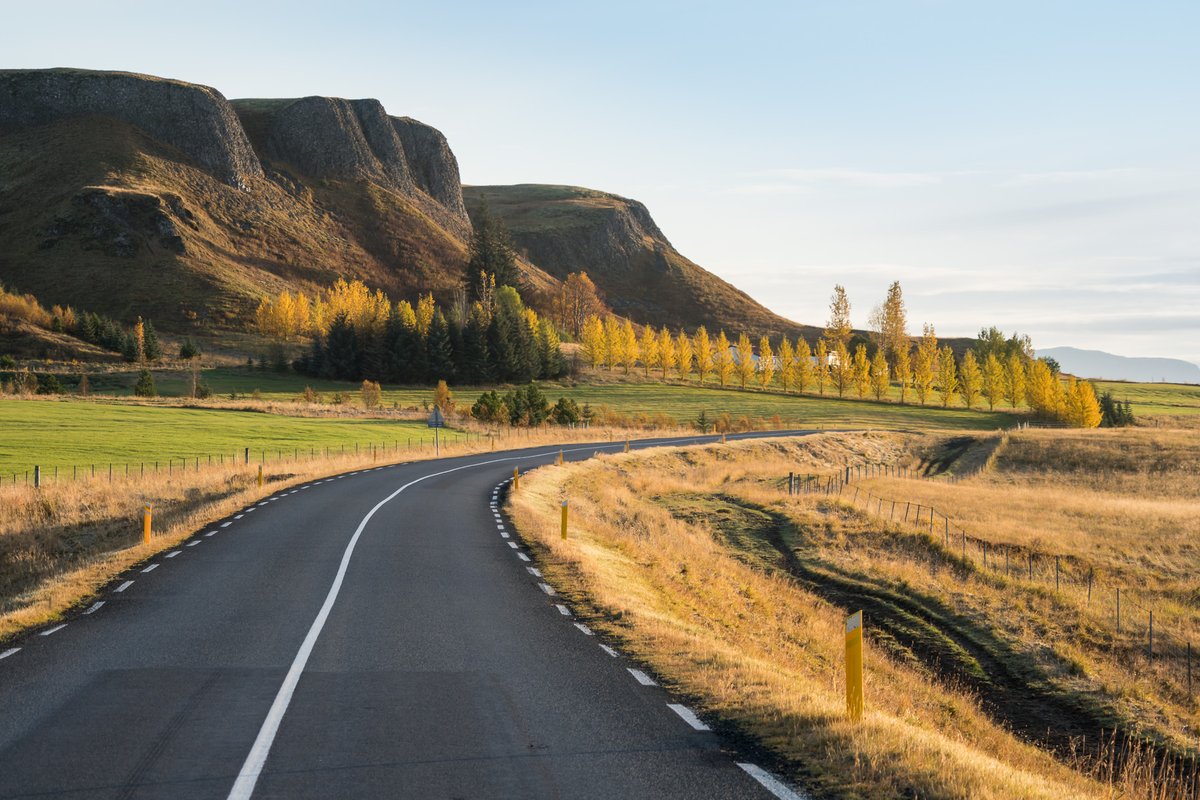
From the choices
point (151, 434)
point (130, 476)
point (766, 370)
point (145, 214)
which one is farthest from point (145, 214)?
point (130, 476)

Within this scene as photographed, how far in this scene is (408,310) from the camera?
381 ft

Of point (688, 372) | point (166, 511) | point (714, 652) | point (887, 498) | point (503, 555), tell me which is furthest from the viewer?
point (688, 372)

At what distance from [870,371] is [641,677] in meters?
111

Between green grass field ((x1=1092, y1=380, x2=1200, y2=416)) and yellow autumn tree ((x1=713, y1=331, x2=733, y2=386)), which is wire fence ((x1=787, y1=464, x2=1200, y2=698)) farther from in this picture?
green grass field ((x1=1092, y1=380, x2=1200, y2=416))

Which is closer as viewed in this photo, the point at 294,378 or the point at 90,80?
the point at 294,378

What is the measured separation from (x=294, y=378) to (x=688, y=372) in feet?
183

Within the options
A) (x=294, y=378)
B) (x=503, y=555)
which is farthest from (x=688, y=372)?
(x=503, y=555)

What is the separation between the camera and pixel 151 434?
5162 centimetres

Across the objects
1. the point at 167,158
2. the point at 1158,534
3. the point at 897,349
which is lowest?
the point at 1158,534

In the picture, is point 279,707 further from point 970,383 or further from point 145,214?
point 145,214

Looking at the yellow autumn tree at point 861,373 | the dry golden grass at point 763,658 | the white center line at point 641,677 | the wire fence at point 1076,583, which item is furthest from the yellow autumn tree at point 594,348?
the white center line at point 641,677

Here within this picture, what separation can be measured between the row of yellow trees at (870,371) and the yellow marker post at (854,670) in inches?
3597

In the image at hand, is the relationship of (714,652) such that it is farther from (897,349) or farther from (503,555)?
(897,349)

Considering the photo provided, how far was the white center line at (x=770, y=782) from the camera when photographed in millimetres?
6316
